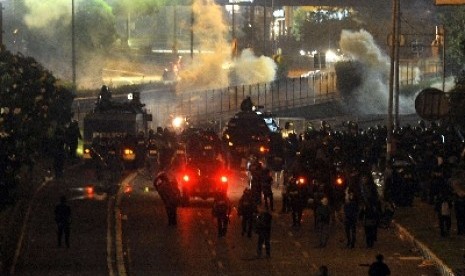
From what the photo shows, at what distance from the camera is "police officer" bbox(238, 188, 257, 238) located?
3195 centimetres

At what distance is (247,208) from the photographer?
32.1 m

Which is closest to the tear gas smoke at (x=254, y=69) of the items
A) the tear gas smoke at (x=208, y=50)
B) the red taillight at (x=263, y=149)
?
the tear gas smoke at (x=208, y=50)

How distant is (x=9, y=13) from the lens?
Answer: 108 meters

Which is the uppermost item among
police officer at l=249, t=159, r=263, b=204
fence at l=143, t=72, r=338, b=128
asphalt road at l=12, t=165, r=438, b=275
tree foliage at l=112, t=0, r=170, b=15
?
tree foliage at l=112, t=0, r=170, b=15

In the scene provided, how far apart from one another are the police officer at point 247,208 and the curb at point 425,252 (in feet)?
11.7

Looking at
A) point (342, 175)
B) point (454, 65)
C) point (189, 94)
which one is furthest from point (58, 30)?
point (342, 175)

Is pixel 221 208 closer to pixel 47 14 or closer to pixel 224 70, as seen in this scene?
A: pixel 224 70

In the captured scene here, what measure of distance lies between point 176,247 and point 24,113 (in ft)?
32.9

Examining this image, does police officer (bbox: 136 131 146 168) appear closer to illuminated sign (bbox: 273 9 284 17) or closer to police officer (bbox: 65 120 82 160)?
police officer (bbox: 65 120 82 160)

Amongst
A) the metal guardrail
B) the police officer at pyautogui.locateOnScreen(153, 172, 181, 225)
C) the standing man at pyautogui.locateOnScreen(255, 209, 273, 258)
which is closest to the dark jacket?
the standing man at pyautogui.locateOnScreen(255, 209, 273, 258)

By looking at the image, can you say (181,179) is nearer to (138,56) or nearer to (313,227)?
(313,227)

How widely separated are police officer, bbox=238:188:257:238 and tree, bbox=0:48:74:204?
16.1 ft

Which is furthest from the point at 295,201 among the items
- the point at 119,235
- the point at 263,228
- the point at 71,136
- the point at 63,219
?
the point at 71,136

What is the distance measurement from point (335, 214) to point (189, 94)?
49.7 meters
